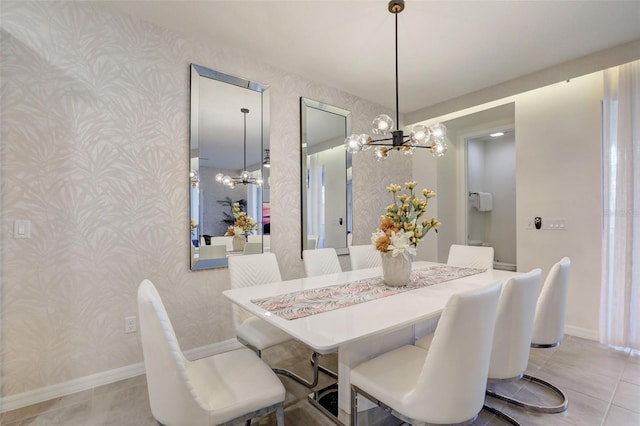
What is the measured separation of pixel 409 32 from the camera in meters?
2.46

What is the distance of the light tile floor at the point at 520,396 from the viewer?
1.71 metres

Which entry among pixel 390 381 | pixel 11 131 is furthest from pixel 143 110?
pixel 390 381

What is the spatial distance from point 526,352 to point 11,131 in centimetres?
323

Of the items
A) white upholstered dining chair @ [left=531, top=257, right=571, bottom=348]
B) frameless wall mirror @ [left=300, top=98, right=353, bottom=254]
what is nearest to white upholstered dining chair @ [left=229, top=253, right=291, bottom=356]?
frameless wall mirror @ [left=300, top=98, right=353, bottom=254]

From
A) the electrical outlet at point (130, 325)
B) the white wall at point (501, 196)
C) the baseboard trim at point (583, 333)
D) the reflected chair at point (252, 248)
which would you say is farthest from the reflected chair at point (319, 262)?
the white wall at point (501, 196)

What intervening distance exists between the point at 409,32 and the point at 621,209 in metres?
2.41

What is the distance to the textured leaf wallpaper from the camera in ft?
6.13

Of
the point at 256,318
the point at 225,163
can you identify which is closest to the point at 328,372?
the point at 256,318

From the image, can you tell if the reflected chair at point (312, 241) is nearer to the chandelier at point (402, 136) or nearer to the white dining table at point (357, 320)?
the white dining table at point (357, 320)

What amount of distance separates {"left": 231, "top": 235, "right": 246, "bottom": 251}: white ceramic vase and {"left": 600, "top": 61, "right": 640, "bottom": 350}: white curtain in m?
3.33

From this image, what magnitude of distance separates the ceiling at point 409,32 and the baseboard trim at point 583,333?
263 cm

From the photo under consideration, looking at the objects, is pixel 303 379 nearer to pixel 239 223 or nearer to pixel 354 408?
pixel 354 408

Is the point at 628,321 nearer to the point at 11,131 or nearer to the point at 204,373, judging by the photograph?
the point at 204,373

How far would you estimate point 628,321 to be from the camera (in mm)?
2588
